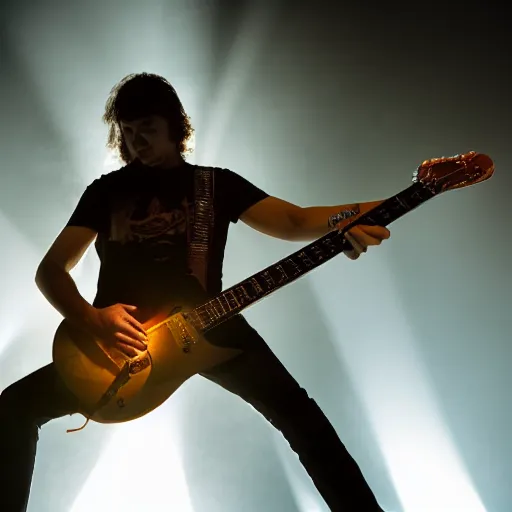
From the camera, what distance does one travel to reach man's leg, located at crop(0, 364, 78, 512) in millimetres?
1081

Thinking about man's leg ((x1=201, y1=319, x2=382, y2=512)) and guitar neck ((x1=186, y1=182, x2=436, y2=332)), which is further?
guitar neck ((x1=186, y1=182, x2=436, y2=332))

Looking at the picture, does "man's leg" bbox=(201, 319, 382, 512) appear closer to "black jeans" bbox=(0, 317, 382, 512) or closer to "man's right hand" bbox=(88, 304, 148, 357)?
"black jeans" bbox=(0, 317, 382, 512)

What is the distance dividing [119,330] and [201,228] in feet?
1.00

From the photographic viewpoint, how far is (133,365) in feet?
3.71

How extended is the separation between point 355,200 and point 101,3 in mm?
1133

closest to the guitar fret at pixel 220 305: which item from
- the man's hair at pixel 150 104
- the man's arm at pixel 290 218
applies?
the man's arm at pixel 290 218

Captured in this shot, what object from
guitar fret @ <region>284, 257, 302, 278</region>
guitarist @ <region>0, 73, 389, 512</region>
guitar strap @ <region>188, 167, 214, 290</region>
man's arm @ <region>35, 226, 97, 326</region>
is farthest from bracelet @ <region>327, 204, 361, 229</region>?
man's arm @ <region>35, 226, 97, 326</region>

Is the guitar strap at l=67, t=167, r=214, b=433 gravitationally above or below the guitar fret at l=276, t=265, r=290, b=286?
above

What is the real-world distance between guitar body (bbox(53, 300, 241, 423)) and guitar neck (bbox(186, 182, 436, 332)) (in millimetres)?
51

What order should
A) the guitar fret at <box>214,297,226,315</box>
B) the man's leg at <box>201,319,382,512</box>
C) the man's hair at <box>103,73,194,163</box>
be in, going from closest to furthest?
1. the man's leg at <box>201,319,382,512</box>
2. the guitar fret at <box>214,297,226,315</box>
3. the man's hair at <box>103,73,194,163</box>

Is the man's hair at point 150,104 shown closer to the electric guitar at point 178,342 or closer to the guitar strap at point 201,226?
the guitar strap at point 201,226

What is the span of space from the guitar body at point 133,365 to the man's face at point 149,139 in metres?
0.42

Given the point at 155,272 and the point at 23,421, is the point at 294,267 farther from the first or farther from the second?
the point at 23,421

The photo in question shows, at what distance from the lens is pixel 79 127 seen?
1.85 meters
